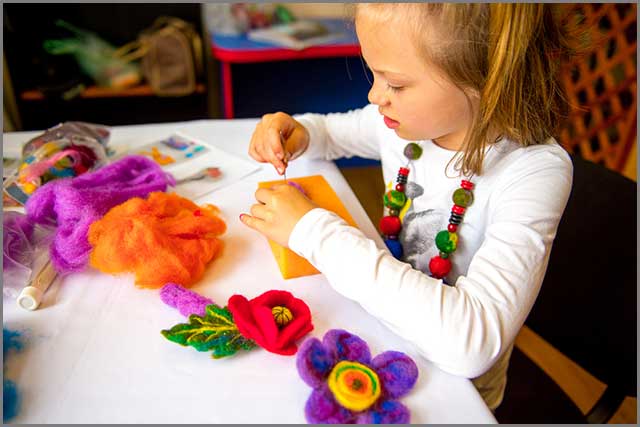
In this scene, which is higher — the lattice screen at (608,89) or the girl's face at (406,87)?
the girl's face at (406,87)

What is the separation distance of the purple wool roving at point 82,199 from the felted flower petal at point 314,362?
319 millimetres

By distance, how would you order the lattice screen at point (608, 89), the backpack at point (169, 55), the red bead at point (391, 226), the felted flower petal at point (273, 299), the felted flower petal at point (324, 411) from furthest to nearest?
the lattice screen at point (608, 89), the backpack at point (169, 55), the red bead at point (391, 226), the felted flower petal at point (273, 299), the felted flower petal at point (324, 411)

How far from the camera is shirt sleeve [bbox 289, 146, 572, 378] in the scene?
50 centimetres

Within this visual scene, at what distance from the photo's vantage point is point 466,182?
0.68 metres

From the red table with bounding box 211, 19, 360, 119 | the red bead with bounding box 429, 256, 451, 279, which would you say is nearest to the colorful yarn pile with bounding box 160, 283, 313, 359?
the red bead with bounding box 429, 256, 451, 279

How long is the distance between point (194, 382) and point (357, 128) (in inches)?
22.6

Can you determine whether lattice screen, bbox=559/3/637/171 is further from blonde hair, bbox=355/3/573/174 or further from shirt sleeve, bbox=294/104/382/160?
blonde hair, bbox=355/3/573/174

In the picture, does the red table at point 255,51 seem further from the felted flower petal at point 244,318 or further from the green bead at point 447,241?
the felted flower petal at point 244,318

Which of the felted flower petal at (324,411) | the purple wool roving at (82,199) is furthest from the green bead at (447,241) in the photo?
the purple wool roving at (82,199)

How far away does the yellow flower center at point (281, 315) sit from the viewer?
0.52 m

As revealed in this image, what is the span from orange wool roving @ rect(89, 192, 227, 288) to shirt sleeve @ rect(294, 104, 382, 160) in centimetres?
31

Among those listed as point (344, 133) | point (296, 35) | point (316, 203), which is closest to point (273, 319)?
point (316, 203)

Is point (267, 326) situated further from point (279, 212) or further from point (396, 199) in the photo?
point (396, 199)

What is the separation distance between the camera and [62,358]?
1.63 feet
